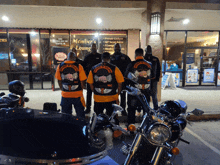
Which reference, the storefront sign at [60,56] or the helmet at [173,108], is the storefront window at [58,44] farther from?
the helmet at [173,108]

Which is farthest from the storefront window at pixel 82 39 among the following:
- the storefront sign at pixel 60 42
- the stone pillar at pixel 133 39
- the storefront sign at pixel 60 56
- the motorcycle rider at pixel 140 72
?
the motorcycle rider at pixel 140 72

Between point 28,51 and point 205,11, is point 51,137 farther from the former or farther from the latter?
point 28,51

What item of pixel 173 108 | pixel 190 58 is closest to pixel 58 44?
pixel 190 58

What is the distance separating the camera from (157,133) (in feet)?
5.67

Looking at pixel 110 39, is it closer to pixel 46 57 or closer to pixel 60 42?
pixel 60 42

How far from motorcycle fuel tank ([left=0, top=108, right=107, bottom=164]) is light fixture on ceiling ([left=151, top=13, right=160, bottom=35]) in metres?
5.50

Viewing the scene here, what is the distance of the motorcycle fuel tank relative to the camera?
59.8 inches

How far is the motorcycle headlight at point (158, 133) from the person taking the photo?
1.71 m

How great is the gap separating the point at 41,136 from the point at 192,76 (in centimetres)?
1140

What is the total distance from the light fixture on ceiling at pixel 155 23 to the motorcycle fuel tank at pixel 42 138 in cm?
550

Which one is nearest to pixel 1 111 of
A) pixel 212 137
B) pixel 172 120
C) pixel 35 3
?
pixel 172 120

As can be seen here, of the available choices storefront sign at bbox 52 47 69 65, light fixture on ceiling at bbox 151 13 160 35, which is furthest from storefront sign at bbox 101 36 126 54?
light fixture on ceiling at bbox 151 13 160 35

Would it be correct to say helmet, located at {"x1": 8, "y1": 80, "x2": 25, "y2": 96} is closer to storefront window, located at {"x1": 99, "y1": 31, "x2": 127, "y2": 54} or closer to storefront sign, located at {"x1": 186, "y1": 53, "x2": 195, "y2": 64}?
storefront window, located at {"x1": 99, "y1": 31, "x2": 127, "y2": 54}

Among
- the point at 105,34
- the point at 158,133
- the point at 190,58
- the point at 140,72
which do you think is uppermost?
the point at 105,34
